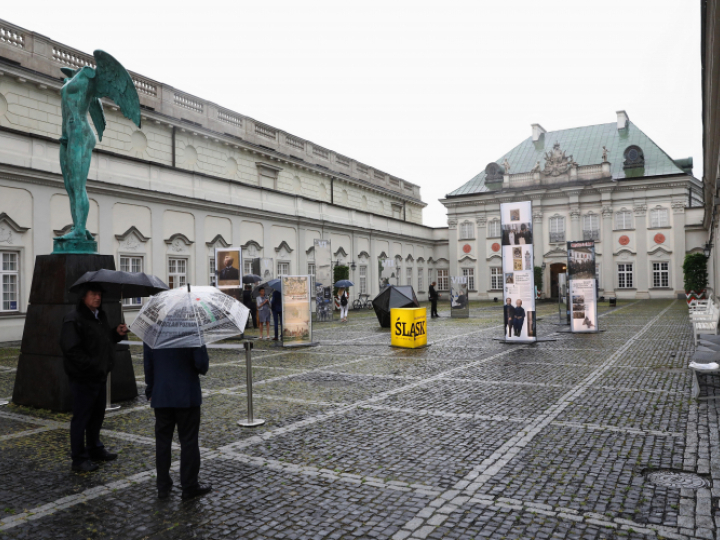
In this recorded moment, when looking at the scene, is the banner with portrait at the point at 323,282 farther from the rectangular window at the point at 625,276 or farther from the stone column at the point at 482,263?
the rectangular window at the point at 625,276

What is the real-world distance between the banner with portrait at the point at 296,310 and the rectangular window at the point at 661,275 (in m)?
41.3

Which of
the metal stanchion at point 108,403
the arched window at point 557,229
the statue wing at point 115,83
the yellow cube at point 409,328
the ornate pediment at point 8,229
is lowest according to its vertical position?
the metal stanchion at point 108,403

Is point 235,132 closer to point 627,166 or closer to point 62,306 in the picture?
point 62,306

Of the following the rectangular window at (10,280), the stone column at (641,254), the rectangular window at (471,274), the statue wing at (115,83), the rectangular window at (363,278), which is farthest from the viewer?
the rectangular window at (471,274)

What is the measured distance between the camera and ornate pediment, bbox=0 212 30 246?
60.8ft

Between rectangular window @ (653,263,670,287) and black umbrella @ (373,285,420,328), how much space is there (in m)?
34.7

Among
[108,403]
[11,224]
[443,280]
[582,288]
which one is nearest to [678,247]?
[443,280]

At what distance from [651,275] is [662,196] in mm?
6845

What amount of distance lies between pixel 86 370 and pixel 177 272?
19.9 meters

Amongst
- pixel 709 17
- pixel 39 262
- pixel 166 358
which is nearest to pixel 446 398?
pixel 166 358

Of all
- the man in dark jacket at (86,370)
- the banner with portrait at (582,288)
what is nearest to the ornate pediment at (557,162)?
the banner with portrait at (582,288)

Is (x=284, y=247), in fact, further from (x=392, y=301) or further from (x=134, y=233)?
(x=392, y=301)

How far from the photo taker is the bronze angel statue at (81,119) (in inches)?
377

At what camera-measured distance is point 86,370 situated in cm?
596
